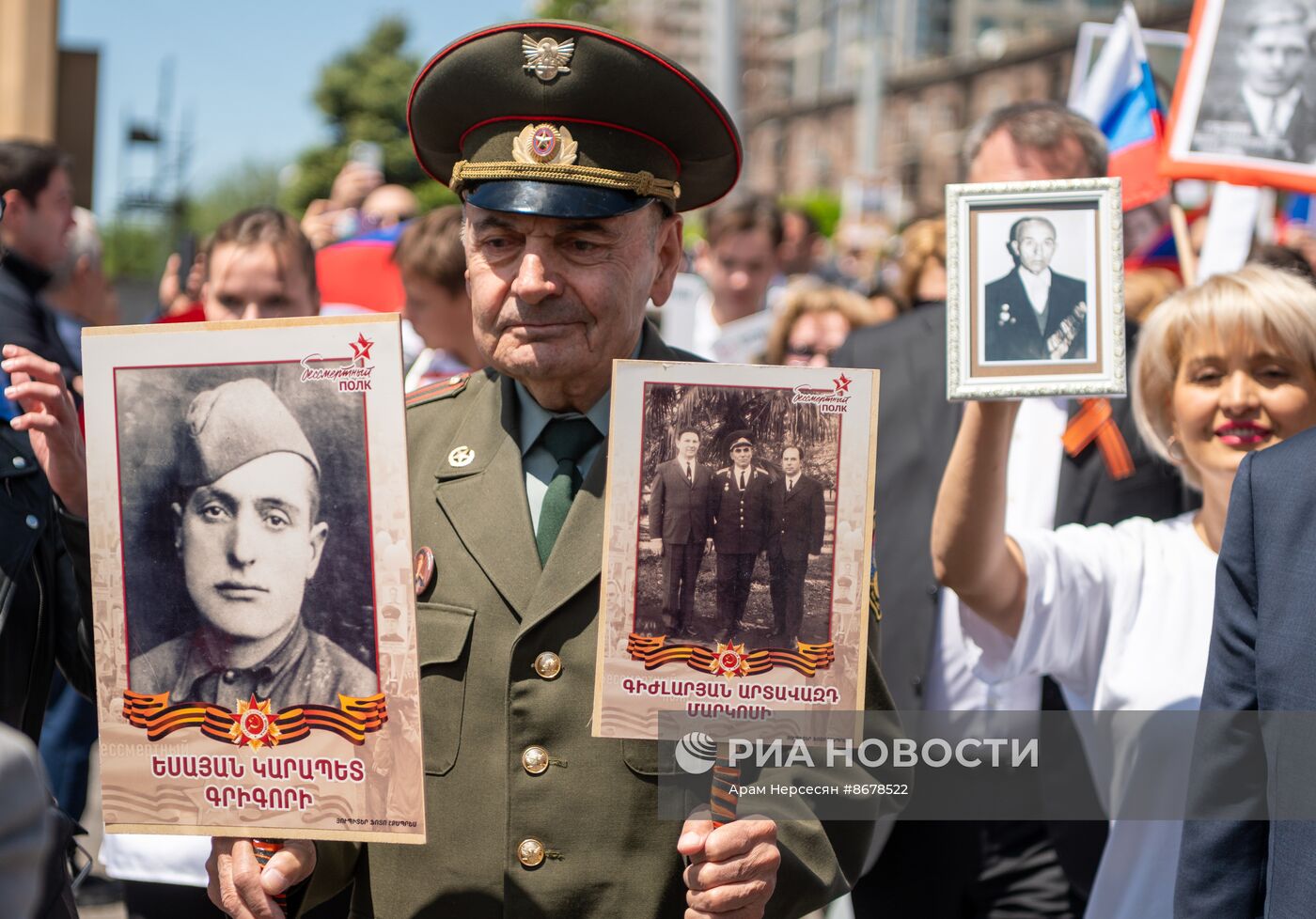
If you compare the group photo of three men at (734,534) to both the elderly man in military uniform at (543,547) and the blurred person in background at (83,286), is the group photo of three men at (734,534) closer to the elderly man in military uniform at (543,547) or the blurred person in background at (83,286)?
the elderly man in military uniform at (543,547)

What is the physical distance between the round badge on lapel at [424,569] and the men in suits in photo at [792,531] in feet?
1.95

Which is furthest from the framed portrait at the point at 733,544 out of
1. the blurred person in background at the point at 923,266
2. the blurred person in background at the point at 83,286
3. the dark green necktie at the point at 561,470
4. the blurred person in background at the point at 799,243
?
the blurred person in background at the point at 799,243

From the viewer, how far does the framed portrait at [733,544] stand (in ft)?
7.03

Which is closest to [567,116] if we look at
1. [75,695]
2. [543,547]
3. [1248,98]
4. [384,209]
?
[543,547]

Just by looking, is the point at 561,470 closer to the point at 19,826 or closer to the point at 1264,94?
the point at 19,826

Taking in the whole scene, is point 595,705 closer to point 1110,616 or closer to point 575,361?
point 575,361

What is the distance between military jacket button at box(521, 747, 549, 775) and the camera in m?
2.29

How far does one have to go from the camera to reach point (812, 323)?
607cm

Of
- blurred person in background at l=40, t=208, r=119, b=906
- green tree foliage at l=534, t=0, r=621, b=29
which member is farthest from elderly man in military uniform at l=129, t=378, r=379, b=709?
green tree foliage at l=534, t=0, r=621, b=29

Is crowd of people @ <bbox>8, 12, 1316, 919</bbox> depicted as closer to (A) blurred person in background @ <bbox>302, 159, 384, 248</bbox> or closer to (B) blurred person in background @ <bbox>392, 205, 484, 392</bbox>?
(B) blurred person in background @ <bbox>392, 205, 484, 392</bbox>

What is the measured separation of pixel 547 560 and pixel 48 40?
16.4m

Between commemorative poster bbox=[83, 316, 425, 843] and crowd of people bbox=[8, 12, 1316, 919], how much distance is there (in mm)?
78

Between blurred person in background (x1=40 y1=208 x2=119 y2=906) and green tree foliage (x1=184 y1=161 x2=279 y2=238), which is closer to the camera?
blurred person in background (x1=40 y1=208 x2=119 y2=906)

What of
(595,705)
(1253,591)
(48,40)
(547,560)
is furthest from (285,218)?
(48,40)
